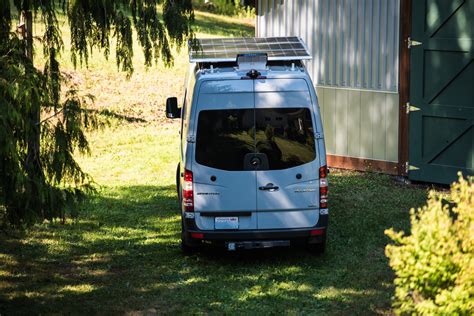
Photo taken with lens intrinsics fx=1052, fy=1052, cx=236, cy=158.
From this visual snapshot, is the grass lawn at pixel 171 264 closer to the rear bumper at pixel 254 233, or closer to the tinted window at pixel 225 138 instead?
the rear bumper at pixel 254 233

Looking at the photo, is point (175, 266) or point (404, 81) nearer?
point (175, 266)

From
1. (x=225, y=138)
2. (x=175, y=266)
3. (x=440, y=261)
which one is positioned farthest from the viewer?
(x=175, y=266)

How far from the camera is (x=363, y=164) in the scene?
17.8 m

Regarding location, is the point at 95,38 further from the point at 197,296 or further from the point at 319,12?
the point at 319,12

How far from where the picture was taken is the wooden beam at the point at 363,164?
17398 mm

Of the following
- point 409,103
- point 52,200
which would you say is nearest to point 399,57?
point 409,103

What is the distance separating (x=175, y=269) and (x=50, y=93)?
3.14m

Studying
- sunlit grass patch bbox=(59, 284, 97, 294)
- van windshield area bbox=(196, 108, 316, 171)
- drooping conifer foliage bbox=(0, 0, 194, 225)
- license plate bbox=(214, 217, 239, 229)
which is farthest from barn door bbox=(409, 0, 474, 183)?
sunlit grass patch bbox=(59, 284, 97, 294)

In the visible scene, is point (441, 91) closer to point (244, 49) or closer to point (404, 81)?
point (404, 81)

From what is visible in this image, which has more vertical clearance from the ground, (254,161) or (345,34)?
(345,34)

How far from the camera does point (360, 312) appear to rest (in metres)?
10.8

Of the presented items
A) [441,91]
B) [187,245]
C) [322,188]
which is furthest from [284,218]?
[441,91]

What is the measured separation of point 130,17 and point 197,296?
11.5ft

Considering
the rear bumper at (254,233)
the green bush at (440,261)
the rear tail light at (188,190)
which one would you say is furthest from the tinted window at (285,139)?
the green bush at (440,261)
